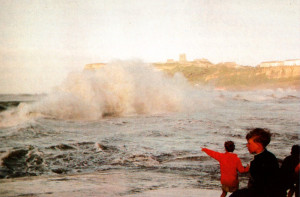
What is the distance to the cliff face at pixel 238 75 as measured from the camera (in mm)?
11151

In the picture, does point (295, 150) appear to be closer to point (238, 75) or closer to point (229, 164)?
point (229, 164)

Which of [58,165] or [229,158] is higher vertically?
[229,158]

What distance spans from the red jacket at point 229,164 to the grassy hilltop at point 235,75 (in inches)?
285

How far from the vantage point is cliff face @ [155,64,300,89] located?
36.6 ft

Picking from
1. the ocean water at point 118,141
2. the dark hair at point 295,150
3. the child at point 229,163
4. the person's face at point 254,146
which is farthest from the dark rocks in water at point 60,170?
the dark hair at point 295,150

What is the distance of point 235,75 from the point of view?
57.7 ft

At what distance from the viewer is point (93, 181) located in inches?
129

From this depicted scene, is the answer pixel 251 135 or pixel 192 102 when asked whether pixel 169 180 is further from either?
pixel 192 102

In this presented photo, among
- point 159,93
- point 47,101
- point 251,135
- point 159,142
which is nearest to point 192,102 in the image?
point 159,93

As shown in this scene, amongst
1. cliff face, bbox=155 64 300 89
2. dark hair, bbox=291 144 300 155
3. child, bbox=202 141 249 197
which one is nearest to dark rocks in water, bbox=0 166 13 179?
child, bbox=202 141 249 197

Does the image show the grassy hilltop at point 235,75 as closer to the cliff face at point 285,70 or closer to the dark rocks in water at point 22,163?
the cliff face at point 285,70

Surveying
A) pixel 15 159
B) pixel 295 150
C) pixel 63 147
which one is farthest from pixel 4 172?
pixel 295 150

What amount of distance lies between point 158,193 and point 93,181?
79 centimetres

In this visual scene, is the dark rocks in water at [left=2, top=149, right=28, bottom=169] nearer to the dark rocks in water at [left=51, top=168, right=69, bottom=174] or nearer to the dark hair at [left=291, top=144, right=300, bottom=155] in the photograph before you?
the dark rocks in water at [left=51, top=168, right=69, bottom=174]
